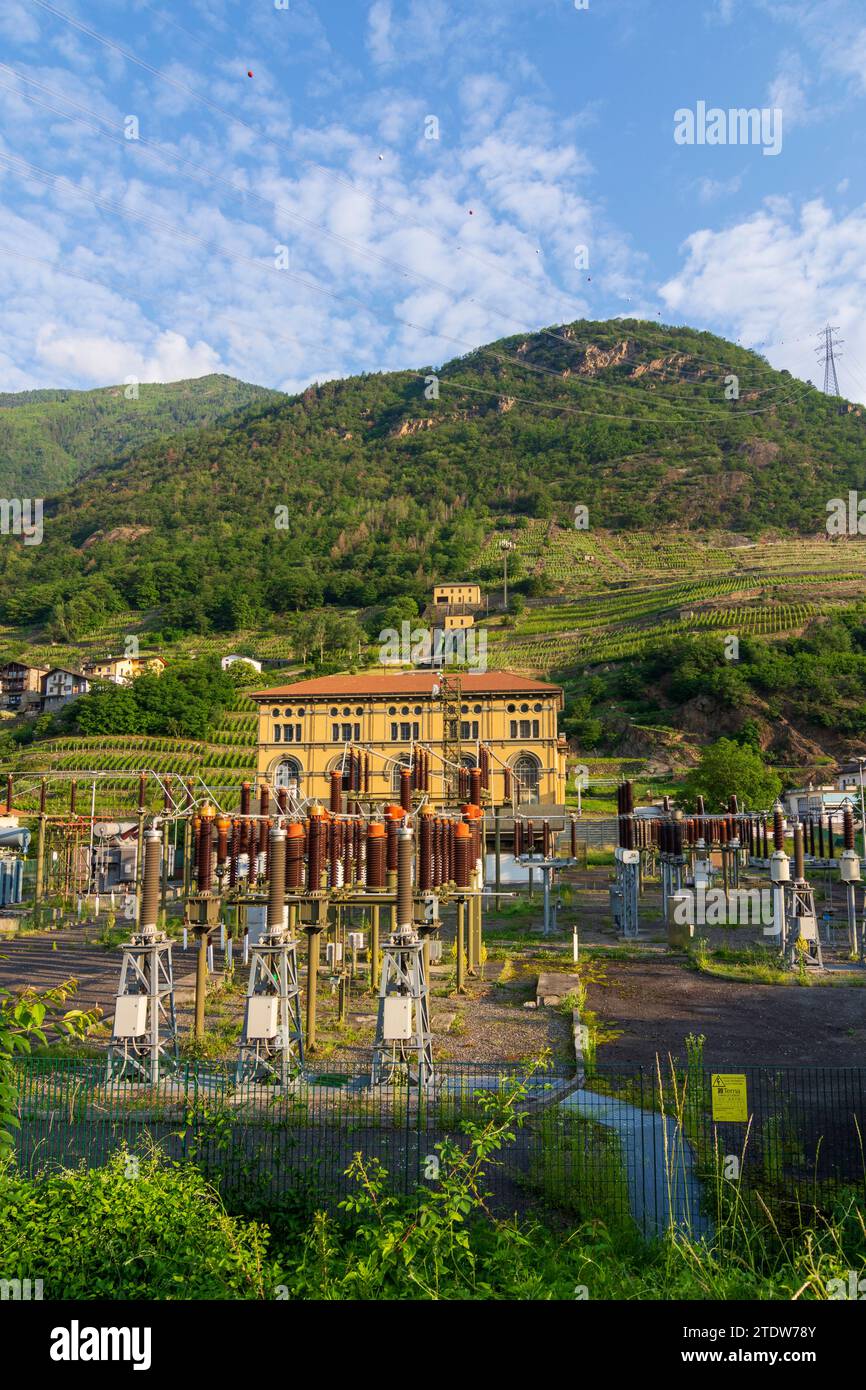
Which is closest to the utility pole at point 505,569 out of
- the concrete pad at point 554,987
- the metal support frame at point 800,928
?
the metal support frame at point 800,928

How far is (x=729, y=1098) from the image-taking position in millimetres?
9984

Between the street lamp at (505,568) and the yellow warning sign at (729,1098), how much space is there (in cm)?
12820

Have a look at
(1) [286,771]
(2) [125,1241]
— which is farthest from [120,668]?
(2) [125,1241]

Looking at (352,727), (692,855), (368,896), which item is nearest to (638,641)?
(352,727)

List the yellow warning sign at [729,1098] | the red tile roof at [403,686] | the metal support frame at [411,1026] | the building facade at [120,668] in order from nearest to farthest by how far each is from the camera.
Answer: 1. the yellow warning sign at [729,1098]
2. the metal support frame at [411,1026]
3. the red tile roof at [403,686]
4. the building facade at [120,668]

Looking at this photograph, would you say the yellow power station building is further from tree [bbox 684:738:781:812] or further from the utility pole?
the utility pole

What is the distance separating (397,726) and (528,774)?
11791 millimetres

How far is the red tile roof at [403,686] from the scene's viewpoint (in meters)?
69.4

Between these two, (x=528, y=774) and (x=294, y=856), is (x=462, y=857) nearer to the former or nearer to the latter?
(x=294, y=856)

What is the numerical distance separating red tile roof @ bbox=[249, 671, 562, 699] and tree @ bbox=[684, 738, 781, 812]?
1323 cm

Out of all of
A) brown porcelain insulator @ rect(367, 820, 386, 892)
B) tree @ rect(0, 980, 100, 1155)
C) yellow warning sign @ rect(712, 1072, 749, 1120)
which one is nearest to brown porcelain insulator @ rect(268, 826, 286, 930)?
brown porcelain insulator @ rect(367, 820, 386, 892)

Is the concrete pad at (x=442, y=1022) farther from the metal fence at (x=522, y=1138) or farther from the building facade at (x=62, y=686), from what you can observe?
A: the building facade at (x=62, y=686)

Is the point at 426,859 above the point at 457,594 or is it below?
below

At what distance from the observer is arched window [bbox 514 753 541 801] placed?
67.4 meters
